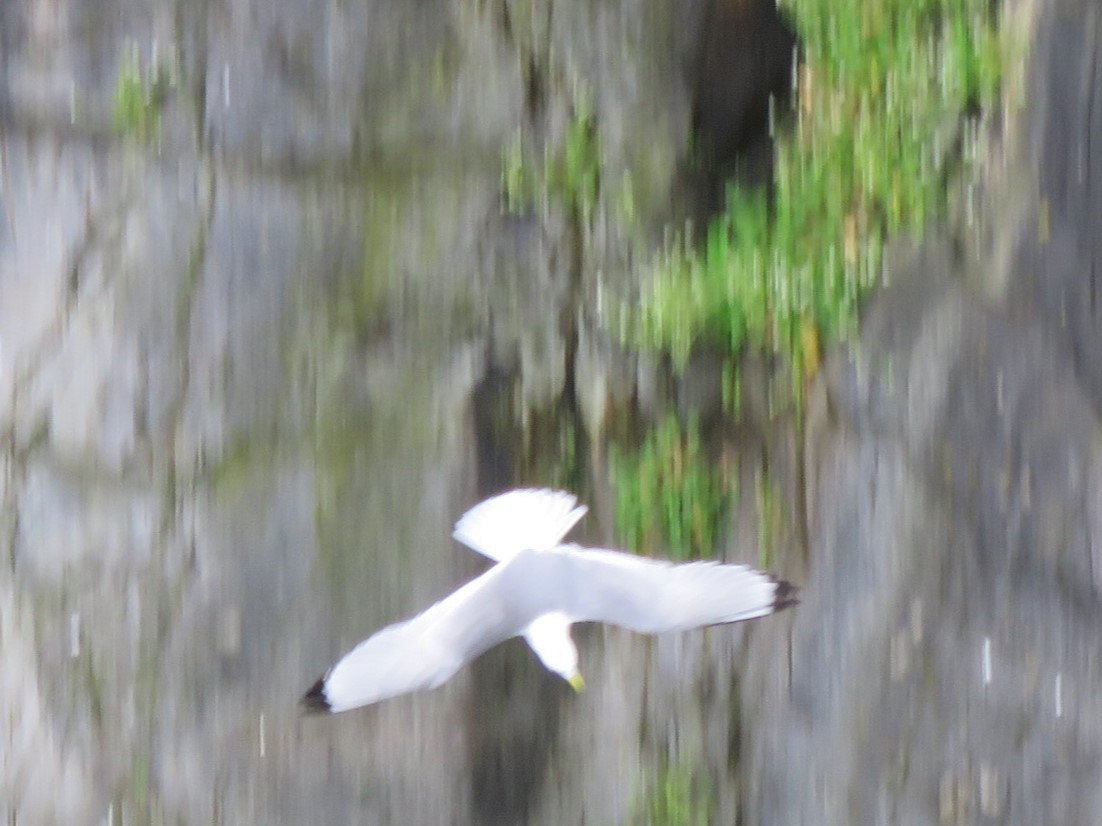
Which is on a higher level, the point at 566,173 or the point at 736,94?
the point at 736,94

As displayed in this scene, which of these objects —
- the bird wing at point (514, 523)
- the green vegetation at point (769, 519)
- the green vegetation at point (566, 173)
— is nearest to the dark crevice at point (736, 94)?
the green vegetation at point (566, 173)

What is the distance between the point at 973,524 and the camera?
144 centimetres

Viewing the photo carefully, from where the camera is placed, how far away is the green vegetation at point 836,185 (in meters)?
1.49

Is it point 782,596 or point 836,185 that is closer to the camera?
Result: point 782,596

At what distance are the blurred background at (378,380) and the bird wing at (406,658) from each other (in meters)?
0.40

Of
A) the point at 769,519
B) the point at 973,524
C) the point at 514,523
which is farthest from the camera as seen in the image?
the point at 769,519

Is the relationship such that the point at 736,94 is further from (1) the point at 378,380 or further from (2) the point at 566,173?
(1) the point at 378,380

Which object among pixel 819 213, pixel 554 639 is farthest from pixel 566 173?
pixel 554 639

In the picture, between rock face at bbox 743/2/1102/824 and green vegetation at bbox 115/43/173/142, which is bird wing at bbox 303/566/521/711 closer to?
rock face at bbox 743/2/1102/824

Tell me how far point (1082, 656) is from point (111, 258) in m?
1.79

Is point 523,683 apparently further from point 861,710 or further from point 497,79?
point 497,79

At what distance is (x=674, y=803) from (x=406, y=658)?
0.70m

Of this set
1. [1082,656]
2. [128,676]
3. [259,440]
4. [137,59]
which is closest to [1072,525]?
[1082,656]

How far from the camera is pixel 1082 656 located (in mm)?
1349
